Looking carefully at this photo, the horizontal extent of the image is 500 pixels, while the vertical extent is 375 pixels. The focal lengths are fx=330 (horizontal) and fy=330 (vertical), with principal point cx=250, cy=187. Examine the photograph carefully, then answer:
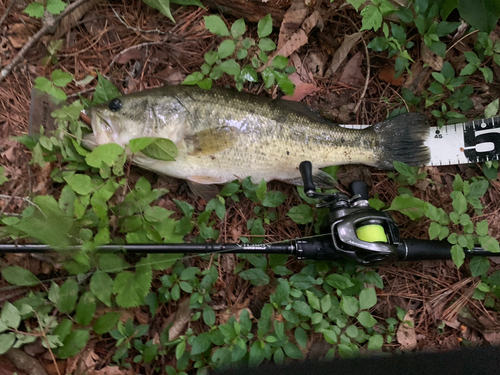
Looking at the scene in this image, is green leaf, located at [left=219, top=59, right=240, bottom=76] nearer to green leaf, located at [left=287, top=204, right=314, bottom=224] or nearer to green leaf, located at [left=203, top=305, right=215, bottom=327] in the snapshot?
green leaf, located at [left=287, top=204, right=314, bottom=224]

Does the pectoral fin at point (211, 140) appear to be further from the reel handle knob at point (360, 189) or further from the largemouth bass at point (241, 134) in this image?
the reel handle knob at point (360, 189)

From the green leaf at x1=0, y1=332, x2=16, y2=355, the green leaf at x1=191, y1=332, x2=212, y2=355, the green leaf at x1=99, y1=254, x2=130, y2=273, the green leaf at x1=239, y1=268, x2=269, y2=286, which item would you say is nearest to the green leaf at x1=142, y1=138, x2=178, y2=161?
the green leaf at x1=99, y1=254, x2=130, y2=273

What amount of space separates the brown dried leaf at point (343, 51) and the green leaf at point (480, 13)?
77 cm

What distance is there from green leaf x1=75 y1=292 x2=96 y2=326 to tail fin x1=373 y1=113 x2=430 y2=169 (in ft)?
7.85

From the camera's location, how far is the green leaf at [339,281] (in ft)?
7.86

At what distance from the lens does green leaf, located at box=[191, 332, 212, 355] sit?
86.7 inches

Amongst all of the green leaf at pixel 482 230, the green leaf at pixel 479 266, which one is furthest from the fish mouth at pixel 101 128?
the green leaf at pixel 479 266

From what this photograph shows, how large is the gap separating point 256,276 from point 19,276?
5.34ft

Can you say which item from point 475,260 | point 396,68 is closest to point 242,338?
point 475,260

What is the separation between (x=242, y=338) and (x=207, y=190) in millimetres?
1112

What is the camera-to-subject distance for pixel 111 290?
223 cm

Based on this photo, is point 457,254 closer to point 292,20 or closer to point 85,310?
point 292,20

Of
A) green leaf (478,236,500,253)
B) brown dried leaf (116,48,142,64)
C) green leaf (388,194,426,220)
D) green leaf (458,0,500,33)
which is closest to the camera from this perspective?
green leaf (478,236,500,253)

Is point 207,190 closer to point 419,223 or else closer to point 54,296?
point 54,296
